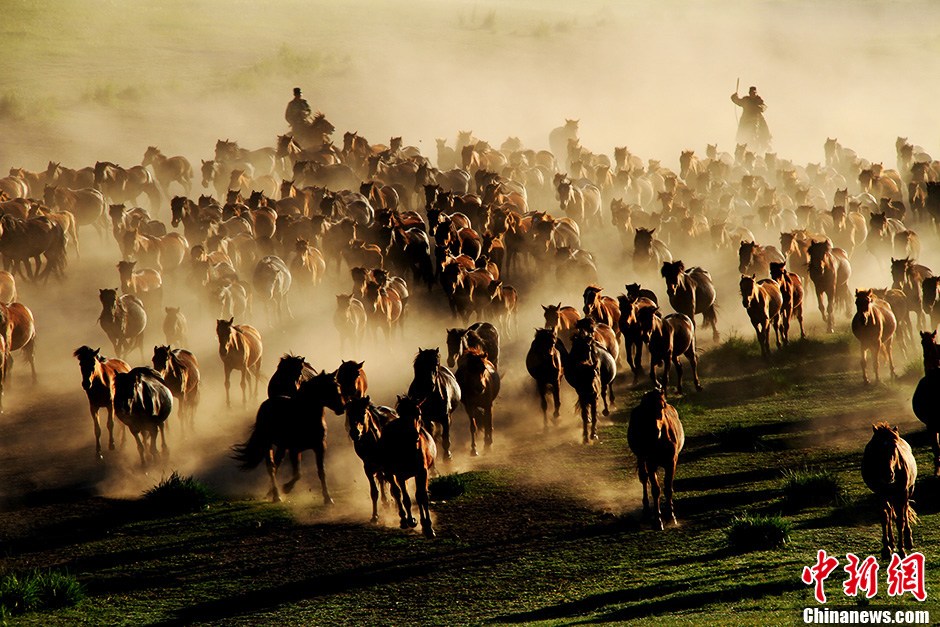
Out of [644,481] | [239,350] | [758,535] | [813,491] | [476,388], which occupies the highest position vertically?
[239,350]

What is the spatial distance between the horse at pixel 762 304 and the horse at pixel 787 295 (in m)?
0.30

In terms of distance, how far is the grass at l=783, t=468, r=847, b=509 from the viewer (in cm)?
1945

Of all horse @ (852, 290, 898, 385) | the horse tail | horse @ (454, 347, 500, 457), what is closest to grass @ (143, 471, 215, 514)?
the horse tail

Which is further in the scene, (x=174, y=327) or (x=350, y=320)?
(x=350, y=320)

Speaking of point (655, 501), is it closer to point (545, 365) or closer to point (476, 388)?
point (476, 388)

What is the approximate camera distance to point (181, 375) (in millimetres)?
25422

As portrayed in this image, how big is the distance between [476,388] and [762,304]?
9489 mm

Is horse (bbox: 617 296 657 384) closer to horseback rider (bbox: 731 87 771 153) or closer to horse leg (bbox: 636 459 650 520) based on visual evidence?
horse leg (bbox: 636 459 650 520)

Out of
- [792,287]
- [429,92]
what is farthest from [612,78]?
[792,287]

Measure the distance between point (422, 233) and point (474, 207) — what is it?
4798mm

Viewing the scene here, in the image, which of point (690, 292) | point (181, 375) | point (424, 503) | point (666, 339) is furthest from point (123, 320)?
point (690, 292)

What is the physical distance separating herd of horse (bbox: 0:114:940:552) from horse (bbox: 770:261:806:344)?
65 millimetres

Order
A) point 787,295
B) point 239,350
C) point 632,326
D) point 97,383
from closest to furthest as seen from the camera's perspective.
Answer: point 97,383 → point 239,350 → point 632,326 → point 787,295

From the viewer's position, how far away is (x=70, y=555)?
19.2 m
